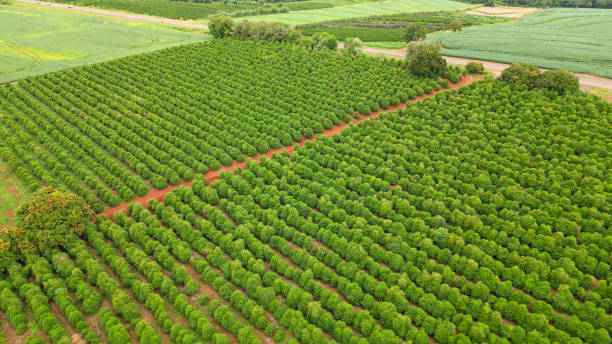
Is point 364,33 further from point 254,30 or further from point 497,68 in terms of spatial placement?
point 497,68

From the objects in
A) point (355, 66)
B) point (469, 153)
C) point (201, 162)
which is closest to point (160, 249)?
point (201, 162)

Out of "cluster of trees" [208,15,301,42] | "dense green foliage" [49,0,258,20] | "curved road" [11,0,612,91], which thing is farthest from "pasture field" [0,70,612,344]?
"dense green foliage" [49,0,258,20]

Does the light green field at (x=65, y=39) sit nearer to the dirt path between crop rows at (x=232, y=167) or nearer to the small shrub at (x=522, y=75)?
the dirt path between crop rows at (x=232, y=167)

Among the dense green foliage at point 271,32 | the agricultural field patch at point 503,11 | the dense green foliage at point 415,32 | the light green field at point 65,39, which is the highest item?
the agricultural field patch at point 503,11

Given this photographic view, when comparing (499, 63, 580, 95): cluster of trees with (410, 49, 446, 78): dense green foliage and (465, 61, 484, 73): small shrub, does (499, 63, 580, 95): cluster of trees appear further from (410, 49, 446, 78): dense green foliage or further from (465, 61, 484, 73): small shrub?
(410, 49, 446, 78): dense green foliage

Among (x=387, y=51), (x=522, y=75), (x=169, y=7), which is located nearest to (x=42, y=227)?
(x=522, y=75)

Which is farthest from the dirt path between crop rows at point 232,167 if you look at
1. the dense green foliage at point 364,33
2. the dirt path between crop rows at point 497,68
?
the dense green foliage at point 364,33

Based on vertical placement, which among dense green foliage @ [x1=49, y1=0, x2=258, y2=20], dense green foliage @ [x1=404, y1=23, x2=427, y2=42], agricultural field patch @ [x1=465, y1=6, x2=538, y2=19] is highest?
agricultural field patch @ [x1=465, y1=6, x2=538, y2=19]
